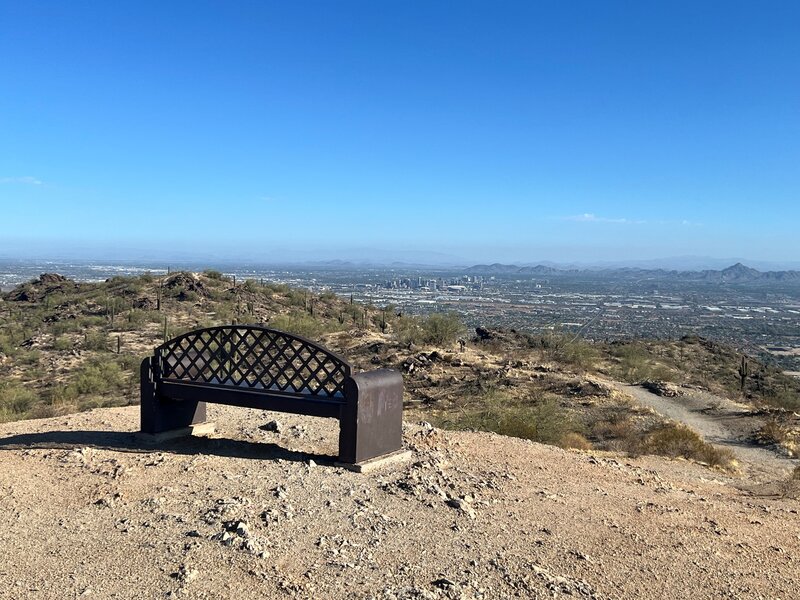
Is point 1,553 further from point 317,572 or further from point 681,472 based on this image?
point 681,472

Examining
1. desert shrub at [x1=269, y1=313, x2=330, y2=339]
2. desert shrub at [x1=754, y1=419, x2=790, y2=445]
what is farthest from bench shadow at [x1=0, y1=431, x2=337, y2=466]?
desert shrub at [x1=269, y1=313, x2=330, y2=339]

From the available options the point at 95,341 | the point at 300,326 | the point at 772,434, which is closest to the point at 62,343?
the point at 95,341

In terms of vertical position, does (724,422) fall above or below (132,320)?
below

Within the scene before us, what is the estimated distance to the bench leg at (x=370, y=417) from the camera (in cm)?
912

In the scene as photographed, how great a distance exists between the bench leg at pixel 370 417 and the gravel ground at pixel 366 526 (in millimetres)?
345

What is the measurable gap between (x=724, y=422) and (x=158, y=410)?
15.5 meters

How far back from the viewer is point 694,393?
955 inches

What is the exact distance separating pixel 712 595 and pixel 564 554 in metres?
1.27

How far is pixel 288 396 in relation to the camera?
9602 millimetres

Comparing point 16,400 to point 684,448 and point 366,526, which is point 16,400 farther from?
point 684,448

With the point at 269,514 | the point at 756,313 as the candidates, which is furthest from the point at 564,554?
the point at 756,313

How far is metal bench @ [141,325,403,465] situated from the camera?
9.20m

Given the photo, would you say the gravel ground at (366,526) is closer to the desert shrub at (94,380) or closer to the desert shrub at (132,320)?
the desert shrub at (94,380)

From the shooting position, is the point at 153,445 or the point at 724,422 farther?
the point at 724,422
